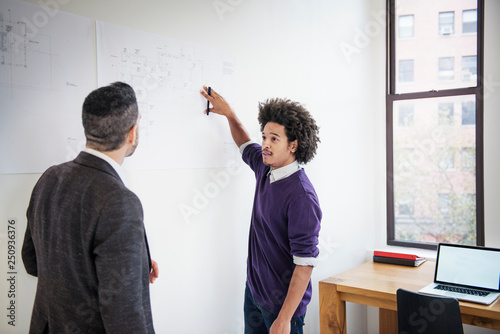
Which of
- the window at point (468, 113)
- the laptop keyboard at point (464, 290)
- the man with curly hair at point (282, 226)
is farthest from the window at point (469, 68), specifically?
the man with curly hair at point (282, 226)

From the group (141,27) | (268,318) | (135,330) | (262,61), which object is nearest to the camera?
(135,330)

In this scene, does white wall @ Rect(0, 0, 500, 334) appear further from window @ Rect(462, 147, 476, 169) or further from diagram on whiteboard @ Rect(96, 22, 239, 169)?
window @ Rect(462, 147, 476, 169)

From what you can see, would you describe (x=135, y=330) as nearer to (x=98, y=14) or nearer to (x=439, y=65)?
(x=98, y=14)

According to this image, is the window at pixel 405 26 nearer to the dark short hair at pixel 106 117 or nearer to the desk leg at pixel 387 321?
the desk leg at pixel 387 321

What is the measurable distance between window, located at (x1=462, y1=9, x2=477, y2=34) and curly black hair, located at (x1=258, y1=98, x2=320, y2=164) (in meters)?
1.87

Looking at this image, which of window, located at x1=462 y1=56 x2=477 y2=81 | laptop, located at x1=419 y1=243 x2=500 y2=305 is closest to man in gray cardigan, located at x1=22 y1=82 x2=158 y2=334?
laptop, located at x1=419 y1=243 x2=500 y2=305

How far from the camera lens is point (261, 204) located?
6.37 feet

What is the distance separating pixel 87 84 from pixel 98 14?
0.91ft

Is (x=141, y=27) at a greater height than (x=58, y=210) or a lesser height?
greater

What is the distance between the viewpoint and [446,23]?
3.18 meters

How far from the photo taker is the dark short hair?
1164 millimetres

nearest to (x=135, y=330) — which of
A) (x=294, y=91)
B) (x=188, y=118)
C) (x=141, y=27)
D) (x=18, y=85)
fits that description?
(x=18, y=85)

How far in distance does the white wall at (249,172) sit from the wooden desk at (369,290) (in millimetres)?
188

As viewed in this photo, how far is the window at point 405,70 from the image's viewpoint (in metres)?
3.32
